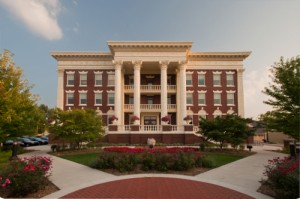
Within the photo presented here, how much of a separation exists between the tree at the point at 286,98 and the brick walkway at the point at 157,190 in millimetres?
9832

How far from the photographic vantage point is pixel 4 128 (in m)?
14.1

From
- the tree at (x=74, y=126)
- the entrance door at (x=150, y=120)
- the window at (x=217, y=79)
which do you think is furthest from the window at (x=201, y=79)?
the tree at (x=74, y=126)

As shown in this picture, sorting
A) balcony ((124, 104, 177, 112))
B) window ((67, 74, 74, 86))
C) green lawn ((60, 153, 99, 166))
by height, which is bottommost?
green lawn ((60, 153, 99, 166))

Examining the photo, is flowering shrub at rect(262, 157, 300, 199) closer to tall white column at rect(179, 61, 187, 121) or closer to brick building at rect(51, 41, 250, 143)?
tall white column at rect(179, 61, 187, 121)

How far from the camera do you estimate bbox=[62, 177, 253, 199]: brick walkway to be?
22.7 ft

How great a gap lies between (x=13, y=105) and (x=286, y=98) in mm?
19200

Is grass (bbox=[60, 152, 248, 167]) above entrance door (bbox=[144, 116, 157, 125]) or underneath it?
underneath

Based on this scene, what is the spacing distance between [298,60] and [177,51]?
1614 centimetres

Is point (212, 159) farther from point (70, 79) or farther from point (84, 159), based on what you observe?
point (70, 79)

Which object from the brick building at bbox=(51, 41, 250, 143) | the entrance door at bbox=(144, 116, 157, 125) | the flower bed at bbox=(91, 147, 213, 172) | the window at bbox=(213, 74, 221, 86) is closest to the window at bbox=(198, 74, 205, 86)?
the brick building at bbox=(51, 41, 250, 143)

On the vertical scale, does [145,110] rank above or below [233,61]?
below

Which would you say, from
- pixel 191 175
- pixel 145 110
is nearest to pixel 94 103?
pixel 145 110

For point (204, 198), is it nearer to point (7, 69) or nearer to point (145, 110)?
point (7, 69)

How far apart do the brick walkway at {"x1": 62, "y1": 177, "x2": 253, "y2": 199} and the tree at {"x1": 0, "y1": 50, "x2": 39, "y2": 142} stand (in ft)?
25.0
